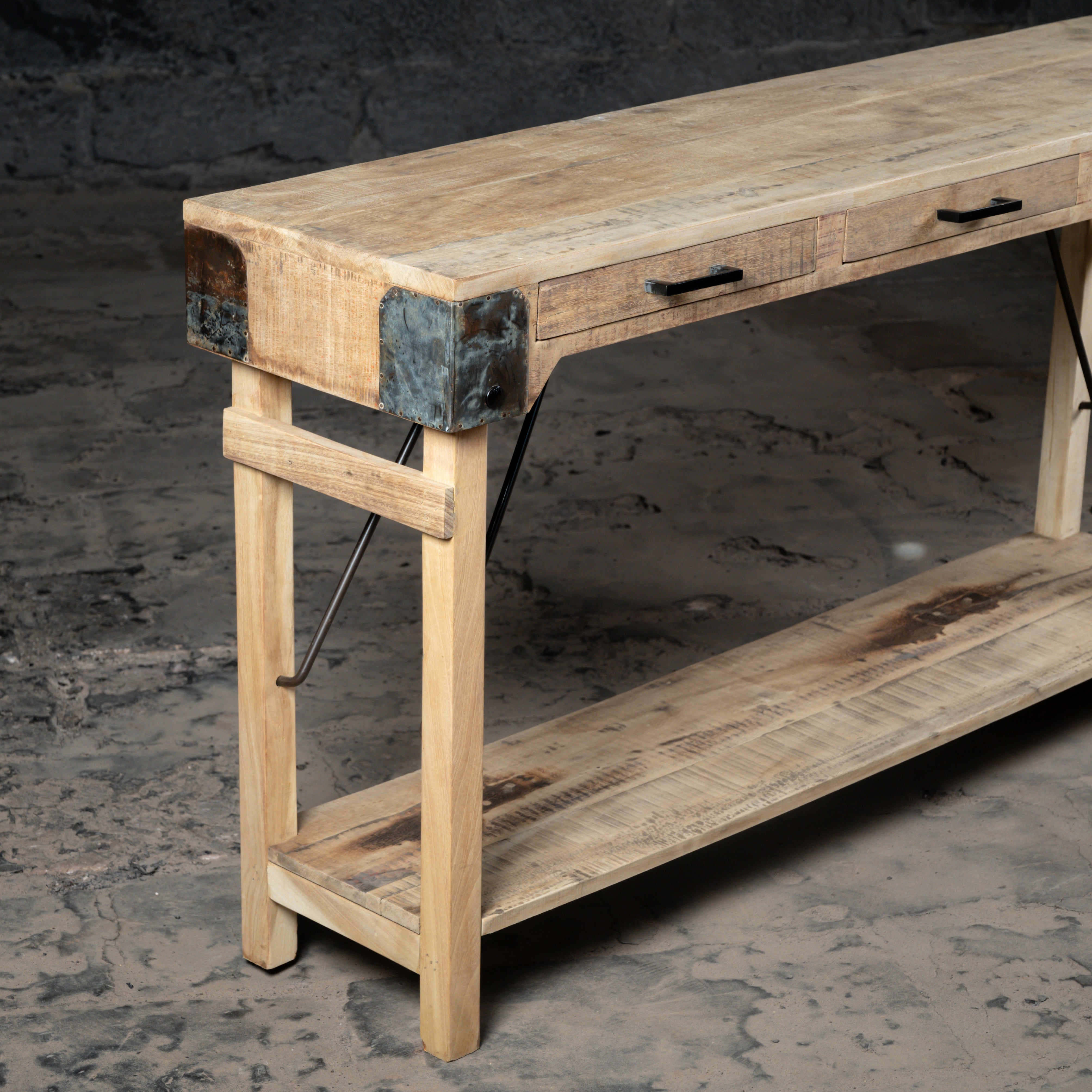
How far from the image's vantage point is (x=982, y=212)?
237cm

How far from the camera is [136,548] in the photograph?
149 inches

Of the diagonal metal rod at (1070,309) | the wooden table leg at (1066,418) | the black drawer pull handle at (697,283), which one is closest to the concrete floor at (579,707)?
the wooden table leg at (1066,418)

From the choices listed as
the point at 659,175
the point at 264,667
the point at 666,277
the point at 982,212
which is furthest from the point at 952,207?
the point at 264,667

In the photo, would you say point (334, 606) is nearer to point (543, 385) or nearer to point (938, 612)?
point (543, 385)

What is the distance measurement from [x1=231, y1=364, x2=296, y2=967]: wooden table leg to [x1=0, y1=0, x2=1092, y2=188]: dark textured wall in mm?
4618

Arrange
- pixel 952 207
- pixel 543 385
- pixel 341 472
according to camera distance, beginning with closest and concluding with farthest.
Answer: pixel 543 385
pixel 341 472
pixel 952 207

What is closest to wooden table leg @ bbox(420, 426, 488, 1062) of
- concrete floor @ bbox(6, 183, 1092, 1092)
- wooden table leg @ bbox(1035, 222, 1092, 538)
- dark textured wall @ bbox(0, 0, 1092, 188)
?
concrete floor @ bbox(6, 183, 1092, 1092)

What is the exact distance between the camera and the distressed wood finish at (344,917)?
2254mm

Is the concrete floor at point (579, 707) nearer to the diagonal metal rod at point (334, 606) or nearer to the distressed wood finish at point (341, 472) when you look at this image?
the diagonal metal rod at point (334, 606)

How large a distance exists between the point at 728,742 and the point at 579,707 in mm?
620

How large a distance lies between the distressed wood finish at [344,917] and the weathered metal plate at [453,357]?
2.30 feet

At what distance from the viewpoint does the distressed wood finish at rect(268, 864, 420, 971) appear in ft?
7.39

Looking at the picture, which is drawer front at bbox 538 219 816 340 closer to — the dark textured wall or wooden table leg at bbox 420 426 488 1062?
wooden table leg at bbox 420 426 488 1062

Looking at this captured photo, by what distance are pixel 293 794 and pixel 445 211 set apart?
824 mm
